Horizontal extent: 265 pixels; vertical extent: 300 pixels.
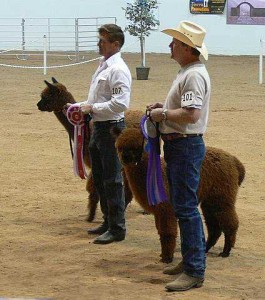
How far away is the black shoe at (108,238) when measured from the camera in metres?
7.16

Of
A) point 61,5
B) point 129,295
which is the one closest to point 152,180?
point 129,295

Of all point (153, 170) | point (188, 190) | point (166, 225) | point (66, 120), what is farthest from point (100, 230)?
point (188, 190)

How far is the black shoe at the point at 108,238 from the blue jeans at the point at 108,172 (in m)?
0.03

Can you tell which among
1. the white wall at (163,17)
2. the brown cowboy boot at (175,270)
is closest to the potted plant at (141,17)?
the white wall at (163,17)

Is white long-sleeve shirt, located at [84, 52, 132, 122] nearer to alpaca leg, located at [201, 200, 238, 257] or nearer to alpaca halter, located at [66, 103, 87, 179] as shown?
alpaca halter, located at [66, 103, 87, 179]

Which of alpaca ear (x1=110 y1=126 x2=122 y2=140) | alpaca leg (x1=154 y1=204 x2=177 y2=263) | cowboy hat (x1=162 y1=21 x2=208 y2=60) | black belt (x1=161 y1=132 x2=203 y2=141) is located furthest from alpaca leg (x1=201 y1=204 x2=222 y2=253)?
cowboy hat (x1=162 y1=21 x2=208 y2=60)

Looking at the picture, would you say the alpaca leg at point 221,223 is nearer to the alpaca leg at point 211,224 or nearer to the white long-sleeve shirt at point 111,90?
the alpaca leg at point 211,224

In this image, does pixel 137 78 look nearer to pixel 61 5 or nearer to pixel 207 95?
pixel 61 5

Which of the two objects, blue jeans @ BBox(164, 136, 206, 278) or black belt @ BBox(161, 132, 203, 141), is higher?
black belt @ BBox(161, 132, 203, 141)

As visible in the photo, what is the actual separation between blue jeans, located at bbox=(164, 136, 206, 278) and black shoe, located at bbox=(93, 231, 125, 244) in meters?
1.55

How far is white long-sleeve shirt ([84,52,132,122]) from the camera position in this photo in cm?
679

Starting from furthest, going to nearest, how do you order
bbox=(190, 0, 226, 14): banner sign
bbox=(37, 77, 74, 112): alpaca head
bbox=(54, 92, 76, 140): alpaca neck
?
bbox=(190, 0, 226, 14): banner sign
bbox=(37, 77, 74, 112): alpaca head
bbox=(54, 92, 76, 140): alpaca neck

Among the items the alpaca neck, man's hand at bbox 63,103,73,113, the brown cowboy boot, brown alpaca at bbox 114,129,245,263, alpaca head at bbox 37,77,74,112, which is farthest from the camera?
alpaca head at bbox 37,77,74,112

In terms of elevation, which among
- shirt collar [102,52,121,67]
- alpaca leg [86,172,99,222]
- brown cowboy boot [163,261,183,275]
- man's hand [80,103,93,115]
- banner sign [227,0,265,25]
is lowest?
brown cowboy boot [163,261,183,275]
